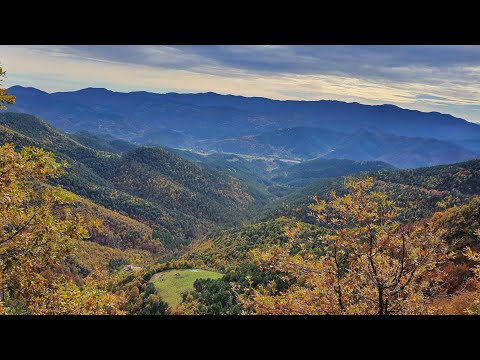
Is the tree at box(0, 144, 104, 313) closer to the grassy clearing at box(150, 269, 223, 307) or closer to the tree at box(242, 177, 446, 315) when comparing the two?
the tree at box(242, 177, 446, 315)

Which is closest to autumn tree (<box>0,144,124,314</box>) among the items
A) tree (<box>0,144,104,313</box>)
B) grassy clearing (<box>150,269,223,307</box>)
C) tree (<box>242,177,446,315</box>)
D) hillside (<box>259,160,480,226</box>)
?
tree (<box>0,144,104,313</box>)

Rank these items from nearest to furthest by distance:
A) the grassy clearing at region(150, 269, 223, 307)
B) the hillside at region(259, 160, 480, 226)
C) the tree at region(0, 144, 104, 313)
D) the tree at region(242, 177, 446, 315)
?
the tree at region(242, 177, 446, 315) → the tree at region(0, 144, 104, 313) → the grassy clearing at region(150, 269, 223, 307) → the hillside at region(259, 160, 480, 226)

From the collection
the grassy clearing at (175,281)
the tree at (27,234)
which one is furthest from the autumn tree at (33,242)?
the grassy clearing at (175,281)

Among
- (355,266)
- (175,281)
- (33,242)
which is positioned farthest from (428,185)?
(33,242)
